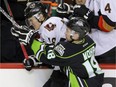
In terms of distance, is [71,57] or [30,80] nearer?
[71,57]

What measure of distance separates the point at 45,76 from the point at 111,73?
1.20ft

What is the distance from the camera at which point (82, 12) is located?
2.05m

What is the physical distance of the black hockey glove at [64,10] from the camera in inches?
83.1

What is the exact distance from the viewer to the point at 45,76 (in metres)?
2.11

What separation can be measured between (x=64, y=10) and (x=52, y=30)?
0.60ft

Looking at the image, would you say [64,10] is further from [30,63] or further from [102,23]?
[30,63]

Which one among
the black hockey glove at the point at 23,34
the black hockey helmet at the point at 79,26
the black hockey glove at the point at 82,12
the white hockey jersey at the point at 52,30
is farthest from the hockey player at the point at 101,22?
the black hockey glove at the point at 23,34

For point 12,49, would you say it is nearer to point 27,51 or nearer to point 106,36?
point 27,51

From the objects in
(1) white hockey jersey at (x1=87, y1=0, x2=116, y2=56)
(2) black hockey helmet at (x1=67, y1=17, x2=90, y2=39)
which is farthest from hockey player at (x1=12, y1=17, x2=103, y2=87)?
(1) white hockey jersey at (x1=87, y1=0, x2=116, y2=56)

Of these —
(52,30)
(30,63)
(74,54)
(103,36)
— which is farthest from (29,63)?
(103,36)

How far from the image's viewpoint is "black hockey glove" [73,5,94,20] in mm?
2053

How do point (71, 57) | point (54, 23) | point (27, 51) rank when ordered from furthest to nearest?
point (27, 51)
point (54, 23)
point (71, 57)

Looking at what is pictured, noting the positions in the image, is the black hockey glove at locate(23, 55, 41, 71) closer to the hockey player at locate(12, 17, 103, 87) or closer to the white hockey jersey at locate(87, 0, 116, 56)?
the hockey player at locate(12, 17, 103, 87)

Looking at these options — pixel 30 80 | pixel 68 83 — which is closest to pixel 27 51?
pixel 30 80
